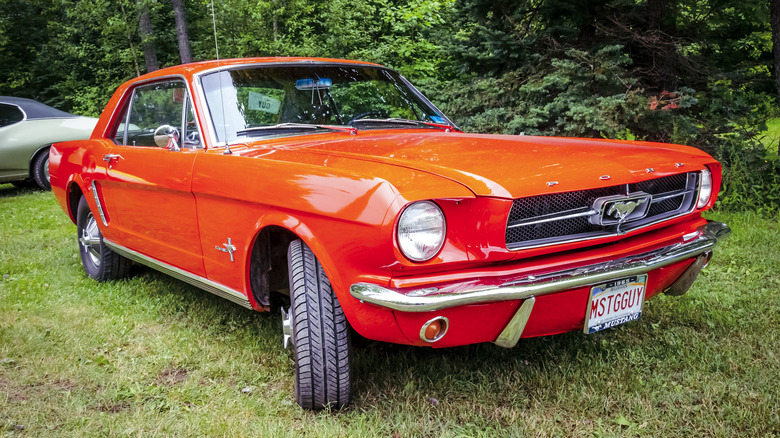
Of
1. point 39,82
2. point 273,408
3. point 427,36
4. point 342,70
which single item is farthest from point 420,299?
point 39,82

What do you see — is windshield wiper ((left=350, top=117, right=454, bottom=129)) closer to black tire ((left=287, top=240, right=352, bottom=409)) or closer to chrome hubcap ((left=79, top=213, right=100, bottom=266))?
black tire ((left=287, top=240, right=352, bottom=409))

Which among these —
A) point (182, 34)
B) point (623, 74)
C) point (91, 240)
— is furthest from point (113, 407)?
point (182, 34)

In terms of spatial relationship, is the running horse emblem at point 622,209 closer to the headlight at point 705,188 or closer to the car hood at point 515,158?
the car hood at point 515,158

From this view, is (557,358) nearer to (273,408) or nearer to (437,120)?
(273,408)

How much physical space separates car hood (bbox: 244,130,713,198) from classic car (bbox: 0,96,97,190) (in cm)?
777

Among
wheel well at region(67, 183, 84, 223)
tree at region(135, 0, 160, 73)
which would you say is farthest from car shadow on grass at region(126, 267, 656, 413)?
tree at region(135, 0, 160, 73)

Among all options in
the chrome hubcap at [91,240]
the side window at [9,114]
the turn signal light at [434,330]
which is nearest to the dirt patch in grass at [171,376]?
the turn signal light at [434,330]

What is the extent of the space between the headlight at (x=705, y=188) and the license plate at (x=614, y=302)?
648mm

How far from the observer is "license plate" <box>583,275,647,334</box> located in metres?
2.35

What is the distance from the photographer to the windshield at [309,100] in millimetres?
3121

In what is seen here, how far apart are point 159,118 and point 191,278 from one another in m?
1.09

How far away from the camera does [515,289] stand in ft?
6.75

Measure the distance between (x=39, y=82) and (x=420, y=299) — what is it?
2152 centimetres

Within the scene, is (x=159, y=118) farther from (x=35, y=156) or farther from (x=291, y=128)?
(x=35, y=156)
